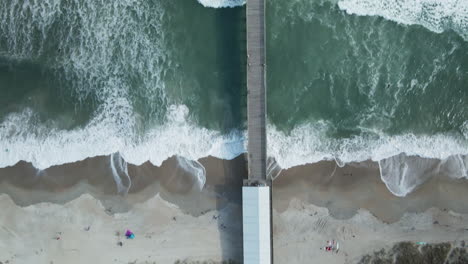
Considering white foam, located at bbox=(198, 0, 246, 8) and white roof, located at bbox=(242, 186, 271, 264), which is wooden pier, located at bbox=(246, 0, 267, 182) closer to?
white roof, located at bbox=(242, 186, 271, 264)

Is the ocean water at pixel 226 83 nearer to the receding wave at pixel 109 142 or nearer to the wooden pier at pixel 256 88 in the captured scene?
the receding wave at pixel 109 142

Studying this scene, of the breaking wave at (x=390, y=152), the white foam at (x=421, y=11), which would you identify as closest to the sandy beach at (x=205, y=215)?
the breaking wave at (x=390, y=152)

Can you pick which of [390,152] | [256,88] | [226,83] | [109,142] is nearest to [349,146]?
[390,152]

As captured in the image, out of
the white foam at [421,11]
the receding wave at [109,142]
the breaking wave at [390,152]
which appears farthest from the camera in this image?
the receding wave at [109,142]

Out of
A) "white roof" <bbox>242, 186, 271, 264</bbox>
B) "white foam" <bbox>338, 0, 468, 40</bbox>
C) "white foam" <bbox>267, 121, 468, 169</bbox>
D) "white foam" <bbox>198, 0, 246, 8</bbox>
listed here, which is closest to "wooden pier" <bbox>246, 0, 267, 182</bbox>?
"white roof" <bbox>242, 186, 271, 264</bbox>

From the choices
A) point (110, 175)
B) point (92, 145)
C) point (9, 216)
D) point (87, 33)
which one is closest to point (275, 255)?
point (110, 175)

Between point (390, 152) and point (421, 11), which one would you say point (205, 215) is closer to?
point (390, 152)

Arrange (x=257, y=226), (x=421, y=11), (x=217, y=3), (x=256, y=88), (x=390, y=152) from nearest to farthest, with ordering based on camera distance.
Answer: (x=257, y=226), (x=256, y=88), (x=390, y=152), (x=421, y=11), (x=217, y=3)
